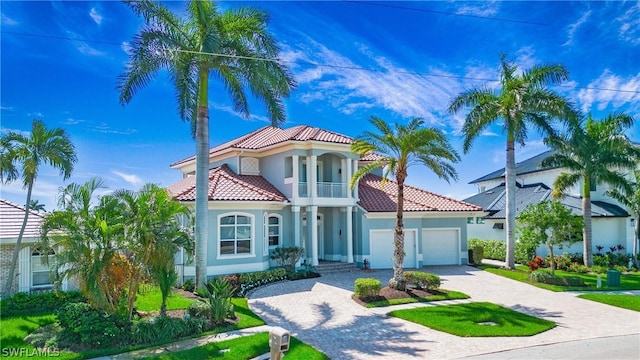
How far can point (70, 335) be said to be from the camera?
11.4 m

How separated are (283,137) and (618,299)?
17.6m

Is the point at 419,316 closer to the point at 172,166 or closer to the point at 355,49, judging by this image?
the point at 355,49

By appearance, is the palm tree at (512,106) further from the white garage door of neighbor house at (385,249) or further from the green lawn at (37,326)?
the green lawn at (37,326)

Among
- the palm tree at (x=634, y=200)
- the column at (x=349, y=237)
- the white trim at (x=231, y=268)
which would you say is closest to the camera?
the white trim at (x=231, y=268)

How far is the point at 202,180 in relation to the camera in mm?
17062

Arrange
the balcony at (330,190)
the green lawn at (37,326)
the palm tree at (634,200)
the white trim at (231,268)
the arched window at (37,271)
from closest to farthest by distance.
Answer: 1. the green lawn at (37,326)
2. the arched window at (37,271)
3. the white trim at (231,268)
4. the balcony at (330,190)
5. the palm tree at (634,200)

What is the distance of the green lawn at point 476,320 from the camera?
12.8m

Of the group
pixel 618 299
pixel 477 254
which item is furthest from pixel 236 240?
pixel 618 299

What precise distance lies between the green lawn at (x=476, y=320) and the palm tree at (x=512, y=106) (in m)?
11.3

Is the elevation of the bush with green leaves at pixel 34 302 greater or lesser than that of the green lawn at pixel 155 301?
greater

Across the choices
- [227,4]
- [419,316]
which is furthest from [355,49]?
[419,316]

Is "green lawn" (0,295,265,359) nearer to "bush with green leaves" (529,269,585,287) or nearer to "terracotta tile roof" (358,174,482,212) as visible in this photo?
"terracotta tile roof" (358,174,482,212)

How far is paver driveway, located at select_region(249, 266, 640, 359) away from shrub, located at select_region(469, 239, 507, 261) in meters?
9.22

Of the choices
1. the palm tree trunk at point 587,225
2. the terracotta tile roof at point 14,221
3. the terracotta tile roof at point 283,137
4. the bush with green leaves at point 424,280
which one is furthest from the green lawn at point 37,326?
the palm tree trunk at point 587,225
